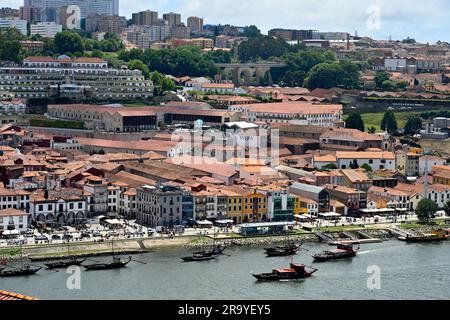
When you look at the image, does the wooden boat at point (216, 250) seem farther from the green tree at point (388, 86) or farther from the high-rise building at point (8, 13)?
the high-rise building at point (8, 13)

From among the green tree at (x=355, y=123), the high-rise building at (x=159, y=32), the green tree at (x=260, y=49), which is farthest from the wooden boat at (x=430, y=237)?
the high-rise building at (x=159, y=32)

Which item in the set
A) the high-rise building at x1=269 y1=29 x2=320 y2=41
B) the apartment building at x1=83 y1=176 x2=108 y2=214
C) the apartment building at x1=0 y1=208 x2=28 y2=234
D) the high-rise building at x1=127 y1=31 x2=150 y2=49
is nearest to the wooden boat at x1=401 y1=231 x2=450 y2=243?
the apartment building at x1=83 y1=176 x2=108 y2=214

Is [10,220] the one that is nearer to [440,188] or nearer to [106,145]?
[106,145]

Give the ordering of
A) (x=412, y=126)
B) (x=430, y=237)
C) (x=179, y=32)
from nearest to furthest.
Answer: (x=430, y=237)
(x=412, y=126)
(x=179, y=32)

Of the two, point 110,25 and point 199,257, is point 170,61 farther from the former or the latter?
point 199,257

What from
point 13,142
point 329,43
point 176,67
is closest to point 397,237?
point 13,142

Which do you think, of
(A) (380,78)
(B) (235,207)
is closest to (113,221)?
(B) (235,207)
